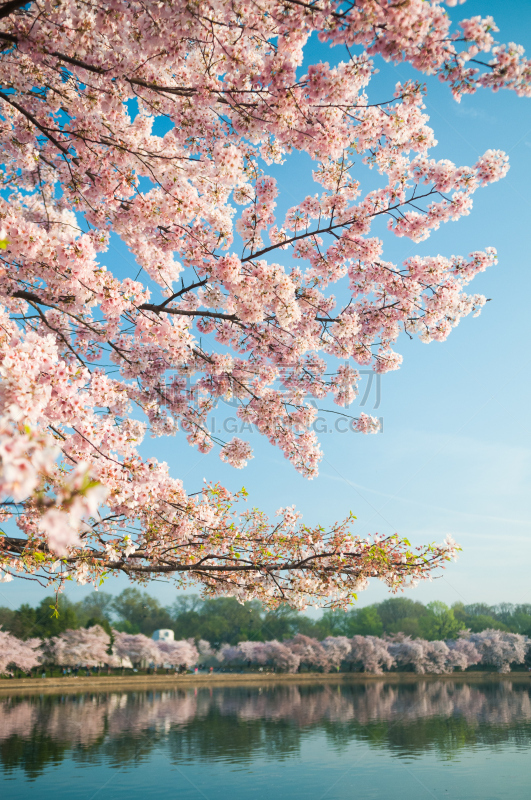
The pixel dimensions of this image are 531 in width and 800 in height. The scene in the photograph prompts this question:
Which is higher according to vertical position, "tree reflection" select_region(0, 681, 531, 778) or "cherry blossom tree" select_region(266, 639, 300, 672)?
"tree reflection" select_region(0, 681, 531, 778)

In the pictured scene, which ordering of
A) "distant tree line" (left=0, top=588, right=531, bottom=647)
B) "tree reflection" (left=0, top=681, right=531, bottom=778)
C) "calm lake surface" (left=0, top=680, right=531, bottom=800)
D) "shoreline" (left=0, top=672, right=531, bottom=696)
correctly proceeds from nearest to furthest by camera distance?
"calm lake surface" (left=0, top=680, right=531, bottom=800), "tree reflection" (left=0, top=681, right=531, bottom=778), "shoreline" (left=0, top=672, right=531, bottom=696), "distant tree line" (left=0, top=588, right=531, bottom=647)

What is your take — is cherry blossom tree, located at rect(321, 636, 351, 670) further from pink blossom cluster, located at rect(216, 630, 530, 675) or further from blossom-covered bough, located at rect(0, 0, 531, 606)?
blossom-covered bough, located at rect(0, 0, 531, 606)

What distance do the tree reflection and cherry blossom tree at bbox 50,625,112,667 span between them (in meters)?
11.3

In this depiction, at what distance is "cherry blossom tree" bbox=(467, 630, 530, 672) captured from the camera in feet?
233

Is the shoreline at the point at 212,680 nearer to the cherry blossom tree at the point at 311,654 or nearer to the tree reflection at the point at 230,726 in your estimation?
the cherry blossom tree at the point at 311,654

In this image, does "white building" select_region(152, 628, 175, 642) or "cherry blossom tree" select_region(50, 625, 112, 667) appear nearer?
"cherry blossom tree" select_region(50, 625, 112, 667)

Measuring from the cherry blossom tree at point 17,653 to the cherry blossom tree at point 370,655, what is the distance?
126 ft

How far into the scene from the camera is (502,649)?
234ft

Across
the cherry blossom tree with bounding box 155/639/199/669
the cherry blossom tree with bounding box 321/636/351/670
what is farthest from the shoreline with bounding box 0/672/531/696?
the cherry blossom tree with bounding box 155/639/199/669

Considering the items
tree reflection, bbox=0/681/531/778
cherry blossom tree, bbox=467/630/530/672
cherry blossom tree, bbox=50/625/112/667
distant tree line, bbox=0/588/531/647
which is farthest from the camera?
distant tree line, bbox=0/588/531/647

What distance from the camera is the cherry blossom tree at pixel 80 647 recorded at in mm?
53875

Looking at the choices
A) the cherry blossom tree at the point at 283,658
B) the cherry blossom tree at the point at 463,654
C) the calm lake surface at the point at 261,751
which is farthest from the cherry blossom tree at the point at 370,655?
the calm lake surface at the point at 261,751

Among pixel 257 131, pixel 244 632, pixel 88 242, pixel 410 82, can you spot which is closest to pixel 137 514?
pixel 88 242

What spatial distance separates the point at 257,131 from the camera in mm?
6312
